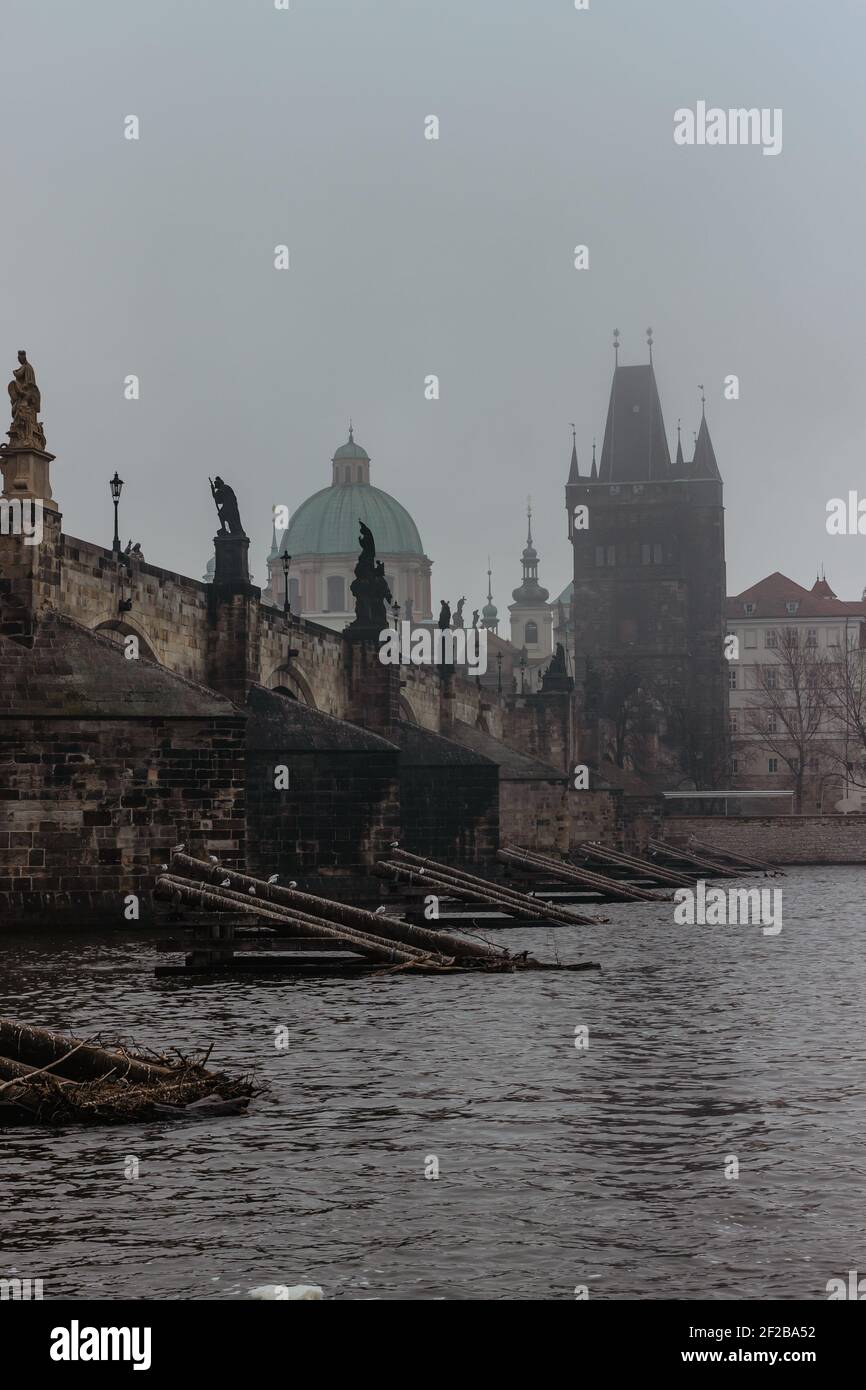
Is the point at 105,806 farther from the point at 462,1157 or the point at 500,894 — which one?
the point at 462,1157

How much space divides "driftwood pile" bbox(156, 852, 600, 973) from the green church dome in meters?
127

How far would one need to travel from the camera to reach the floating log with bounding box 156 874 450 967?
82.0 feet

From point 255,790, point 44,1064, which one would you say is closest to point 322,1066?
point 44,1064

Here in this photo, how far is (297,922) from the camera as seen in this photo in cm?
2491

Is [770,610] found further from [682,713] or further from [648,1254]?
[648,1254]

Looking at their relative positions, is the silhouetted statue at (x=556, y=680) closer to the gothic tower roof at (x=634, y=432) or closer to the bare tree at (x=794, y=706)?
the bare tree at (x=794, y=706)

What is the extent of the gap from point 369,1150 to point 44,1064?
9.16 feet

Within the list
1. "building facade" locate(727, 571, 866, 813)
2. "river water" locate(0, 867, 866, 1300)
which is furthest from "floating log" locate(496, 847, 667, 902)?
"building facade" locate(727, 571, 866, 813)

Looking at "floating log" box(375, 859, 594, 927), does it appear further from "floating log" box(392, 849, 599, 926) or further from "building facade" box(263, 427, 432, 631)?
"building facade" box(263, 427, 432, 631)

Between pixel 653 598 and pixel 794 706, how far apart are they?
579 inches

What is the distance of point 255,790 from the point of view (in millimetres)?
41000

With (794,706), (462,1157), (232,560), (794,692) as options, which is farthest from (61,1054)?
(794,706)

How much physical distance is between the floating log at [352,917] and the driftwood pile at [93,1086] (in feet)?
39.1
